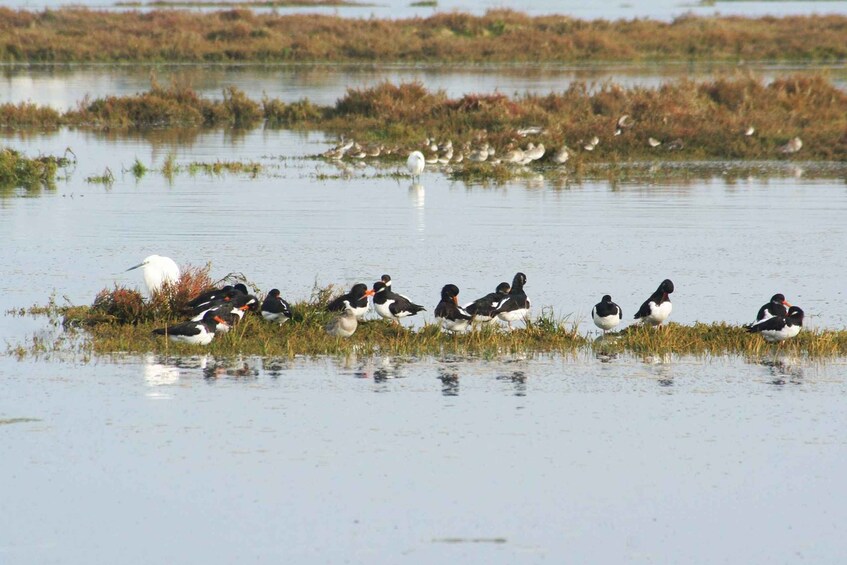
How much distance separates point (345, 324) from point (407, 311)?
794 mm

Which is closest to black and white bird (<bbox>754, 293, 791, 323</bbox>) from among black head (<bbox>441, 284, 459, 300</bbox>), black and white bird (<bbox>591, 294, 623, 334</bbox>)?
black and white bird (<bbox>591, 294, 623, 334</bbox>)

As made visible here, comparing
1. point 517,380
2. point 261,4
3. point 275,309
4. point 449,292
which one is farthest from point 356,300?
point 261,4

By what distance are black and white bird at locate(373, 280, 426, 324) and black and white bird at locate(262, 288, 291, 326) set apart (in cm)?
88

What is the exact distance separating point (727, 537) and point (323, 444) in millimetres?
3089

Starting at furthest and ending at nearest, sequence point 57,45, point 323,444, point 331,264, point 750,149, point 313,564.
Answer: point 57,45
point 750,149
point 331,264
point 323,444
point 313,564

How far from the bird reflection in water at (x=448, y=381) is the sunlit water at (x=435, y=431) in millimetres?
33

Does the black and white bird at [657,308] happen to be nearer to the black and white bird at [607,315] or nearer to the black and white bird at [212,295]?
the black and white bird at [607,315]

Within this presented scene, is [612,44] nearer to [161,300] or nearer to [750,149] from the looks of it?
[750,149]

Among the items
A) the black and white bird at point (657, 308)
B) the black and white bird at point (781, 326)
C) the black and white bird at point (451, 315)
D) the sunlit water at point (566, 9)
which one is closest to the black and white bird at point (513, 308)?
the black and white bird at point (451, 315)

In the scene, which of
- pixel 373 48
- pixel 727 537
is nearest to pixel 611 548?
pixel 727 537

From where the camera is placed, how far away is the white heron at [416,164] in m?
27.0

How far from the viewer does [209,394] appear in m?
11.1

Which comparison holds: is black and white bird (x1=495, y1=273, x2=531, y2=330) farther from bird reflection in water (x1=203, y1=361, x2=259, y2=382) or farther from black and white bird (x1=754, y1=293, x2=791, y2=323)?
bird reflection in water (x1=203, y1=361, x2=259, y2=382)

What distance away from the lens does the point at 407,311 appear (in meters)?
13.4
